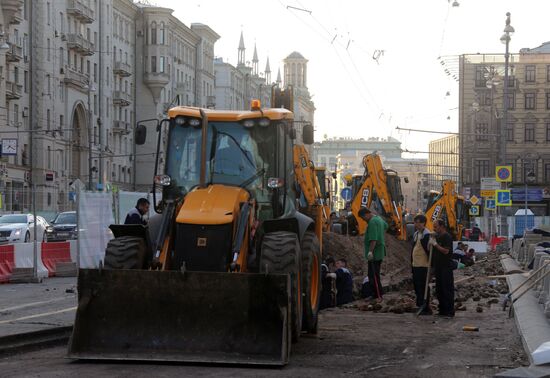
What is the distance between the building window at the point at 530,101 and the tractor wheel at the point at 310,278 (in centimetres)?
8210

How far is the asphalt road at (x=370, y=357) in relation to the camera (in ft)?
35.8

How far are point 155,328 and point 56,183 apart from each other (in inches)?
2559

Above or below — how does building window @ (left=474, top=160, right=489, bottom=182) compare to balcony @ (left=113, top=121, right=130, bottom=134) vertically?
below

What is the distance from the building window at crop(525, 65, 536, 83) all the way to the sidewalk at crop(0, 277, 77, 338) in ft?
238

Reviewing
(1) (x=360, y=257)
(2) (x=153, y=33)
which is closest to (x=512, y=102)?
(2) (x=153, y=33)

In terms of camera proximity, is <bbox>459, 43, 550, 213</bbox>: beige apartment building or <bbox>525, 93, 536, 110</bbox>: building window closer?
<bbox>459, 43, 550, 213</bbox>: beige apartment building

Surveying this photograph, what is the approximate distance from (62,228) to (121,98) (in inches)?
2037

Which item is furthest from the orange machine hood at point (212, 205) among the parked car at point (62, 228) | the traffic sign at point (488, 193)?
the traffic sign at point (488, 193)

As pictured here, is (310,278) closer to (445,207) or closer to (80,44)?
(445,207)

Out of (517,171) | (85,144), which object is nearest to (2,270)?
(85,144)

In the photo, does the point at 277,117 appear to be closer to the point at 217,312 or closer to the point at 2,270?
the point at 217,312

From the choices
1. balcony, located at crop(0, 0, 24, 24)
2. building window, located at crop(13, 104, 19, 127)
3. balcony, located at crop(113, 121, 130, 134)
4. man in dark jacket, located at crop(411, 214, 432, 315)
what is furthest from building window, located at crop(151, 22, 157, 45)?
man in dark jacket, located at crop(411, 214, 432, 315)

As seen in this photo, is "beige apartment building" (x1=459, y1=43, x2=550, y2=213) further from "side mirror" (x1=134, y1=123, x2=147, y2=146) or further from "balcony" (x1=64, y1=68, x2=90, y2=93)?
"side mirror" (x1=134, y1=123, x2=147, y2=146)

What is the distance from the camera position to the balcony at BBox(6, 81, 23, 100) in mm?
66625
